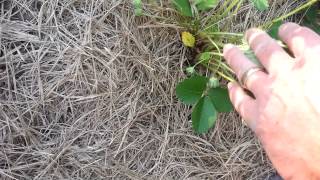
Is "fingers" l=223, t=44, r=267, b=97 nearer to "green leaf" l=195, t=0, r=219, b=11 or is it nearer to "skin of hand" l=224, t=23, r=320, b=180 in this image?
"skin of hand" l=224, t=23, r=320, b=180

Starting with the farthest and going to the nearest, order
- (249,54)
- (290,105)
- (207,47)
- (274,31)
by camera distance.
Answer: (207,47) < (274,31) < (249,54) < (290,105)

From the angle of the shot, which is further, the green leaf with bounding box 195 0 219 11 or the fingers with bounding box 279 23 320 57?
the green leaf with bounding box 195 0 219 11

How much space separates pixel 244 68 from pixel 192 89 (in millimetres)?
217

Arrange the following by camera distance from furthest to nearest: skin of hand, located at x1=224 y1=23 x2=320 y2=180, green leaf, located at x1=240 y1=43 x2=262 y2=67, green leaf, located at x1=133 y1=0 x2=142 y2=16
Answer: green leaf, located at x1=133 y1=0 x2=142 y2=16 → green leaf, located at x1=240 y1=43 x2=262 y2=67 → skin of hand, located at x1=224 y1=23 x2=320 y2=180

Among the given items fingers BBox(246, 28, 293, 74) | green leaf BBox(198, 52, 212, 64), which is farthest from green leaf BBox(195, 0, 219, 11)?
fingers BBox(246, 28, 293, 74)

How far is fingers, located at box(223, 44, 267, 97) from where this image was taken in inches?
32.7

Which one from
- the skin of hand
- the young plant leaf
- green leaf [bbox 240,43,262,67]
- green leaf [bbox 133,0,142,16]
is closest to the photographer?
the skin of hand

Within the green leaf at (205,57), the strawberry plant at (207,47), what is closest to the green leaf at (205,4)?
the strawberry plant at (207,47)

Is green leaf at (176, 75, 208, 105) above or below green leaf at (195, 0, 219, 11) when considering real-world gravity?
below

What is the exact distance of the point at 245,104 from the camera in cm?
86

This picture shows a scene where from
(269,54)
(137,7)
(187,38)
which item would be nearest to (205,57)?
(187,38)

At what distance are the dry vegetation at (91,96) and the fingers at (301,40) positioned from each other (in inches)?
14.4

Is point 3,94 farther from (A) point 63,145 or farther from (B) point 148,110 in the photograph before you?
(B) point 148,110

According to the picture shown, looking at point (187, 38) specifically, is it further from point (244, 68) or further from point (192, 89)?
point (244, 68)
